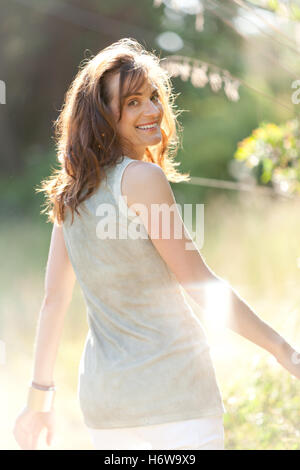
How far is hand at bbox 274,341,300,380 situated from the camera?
1.16 metres

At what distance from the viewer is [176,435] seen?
120cm

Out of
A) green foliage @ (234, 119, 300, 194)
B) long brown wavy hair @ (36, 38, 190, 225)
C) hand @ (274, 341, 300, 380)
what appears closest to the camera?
hand @ (274, 341, 300, 380)

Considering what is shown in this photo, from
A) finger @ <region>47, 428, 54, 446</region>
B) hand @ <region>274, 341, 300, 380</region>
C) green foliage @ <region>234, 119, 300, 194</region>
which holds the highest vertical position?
green foliage @ <region>234, 119, 300, 194</region>

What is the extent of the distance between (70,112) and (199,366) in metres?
0.60

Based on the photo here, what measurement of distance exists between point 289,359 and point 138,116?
57cm

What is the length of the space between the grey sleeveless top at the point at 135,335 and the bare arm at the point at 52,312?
18 cm

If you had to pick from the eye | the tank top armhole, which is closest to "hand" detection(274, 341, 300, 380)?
the tank top armhole

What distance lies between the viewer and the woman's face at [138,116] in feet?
4.29

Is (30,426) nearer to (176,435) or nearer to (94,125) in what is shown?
(176,435)

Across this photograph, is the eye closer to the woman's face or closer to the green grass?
the woman's face

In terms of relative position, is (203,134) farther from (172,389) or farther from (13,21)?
(172,389)

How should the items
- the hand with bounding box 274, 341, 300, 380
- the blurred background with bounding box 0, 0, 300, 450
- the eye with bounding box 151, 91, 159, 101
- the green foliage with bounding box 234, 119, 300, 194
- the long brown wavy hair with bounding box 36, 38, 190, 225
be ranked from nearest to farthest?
the hand with bounding box 274, 341, 300, 380, the long brown wavy hair with bounding box 36, 38, 190, 225, the eye with bounding box 151, 91, 159, 101, the blurred background with bounding box 0, 0, 300, 450, the green foliage with bounding box 234, 119, 300, 194

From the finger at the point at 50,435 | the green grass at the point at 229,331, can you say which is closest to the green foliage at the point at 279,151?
the green grass at the point at 229,331
